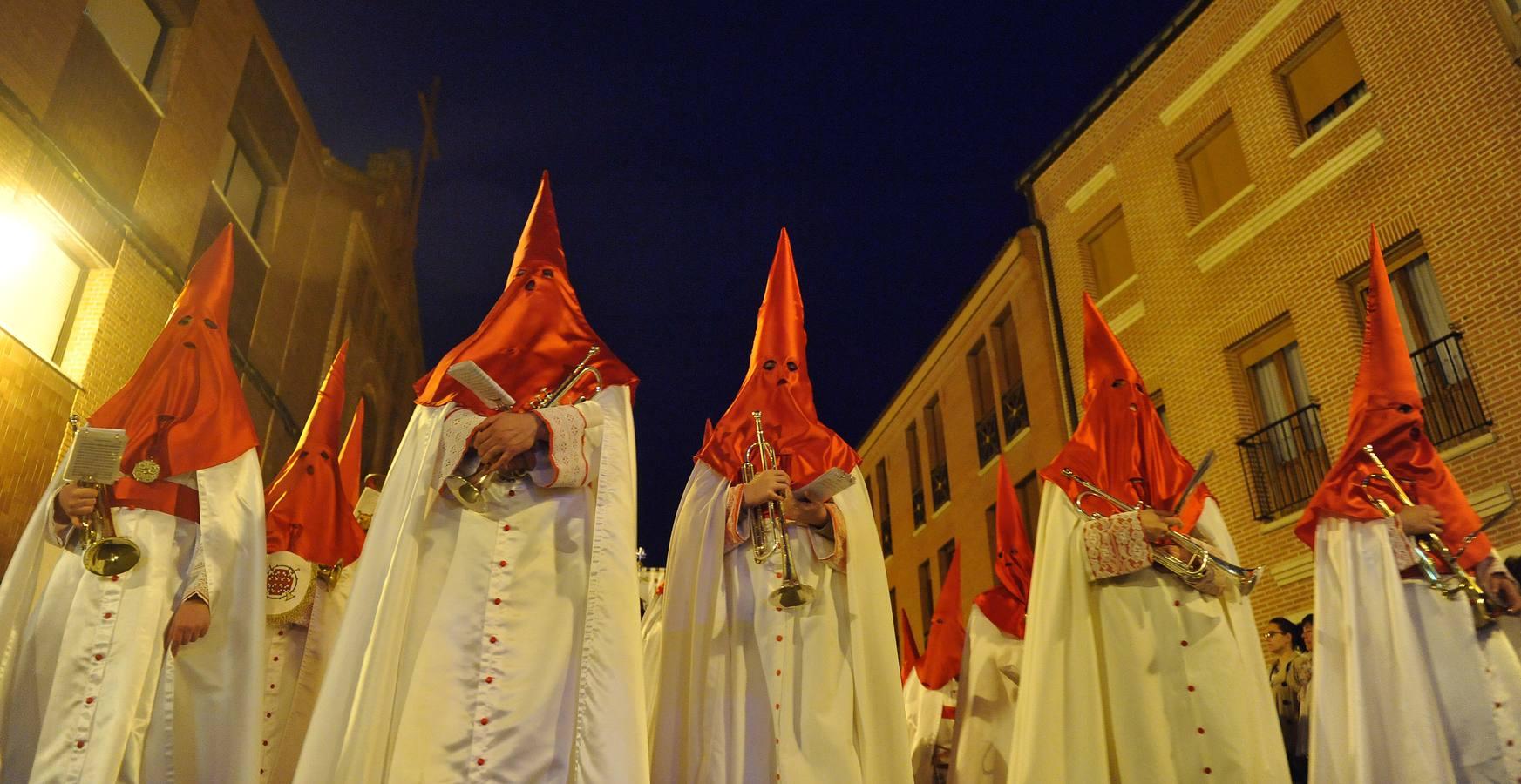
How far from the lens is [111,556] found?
12.4 ft

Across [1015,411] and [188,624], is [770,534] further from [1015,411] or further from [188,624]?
[1015,411]

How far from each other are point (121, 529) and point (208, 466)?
0.39 meters

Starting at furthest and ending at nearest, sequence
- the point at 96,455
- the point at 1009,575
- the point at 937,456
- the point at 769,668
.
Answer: the point at 937,456 < the point at 1009,575 < the point at 769,668 < the point at 96,455

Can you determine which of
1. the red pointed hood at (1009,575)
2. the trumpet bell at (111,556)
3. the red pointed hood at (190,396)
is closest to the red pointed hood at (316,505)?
the red pointed hood at (190,396)

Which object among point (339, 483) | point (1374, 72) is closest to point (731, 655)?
point (339, 483)

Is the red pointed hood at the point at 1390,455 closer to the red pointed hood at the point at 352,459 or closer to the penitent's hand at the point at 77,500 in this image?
the penitent's hand at the point at 77,500

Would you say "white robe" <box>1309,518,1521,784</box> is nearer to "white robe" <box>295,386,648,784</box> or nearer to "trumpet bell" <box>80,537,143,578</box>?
"white robe" <box>295,386,648,784</box>

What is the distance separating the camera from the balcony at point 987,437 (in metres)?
16.4

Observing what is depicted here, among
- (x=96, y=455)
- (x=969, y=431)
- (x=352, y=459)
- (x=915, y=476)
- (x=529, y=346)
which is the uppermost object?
(x=915, y=476)

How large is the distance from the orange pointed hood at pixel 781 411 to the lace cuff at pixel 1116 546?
129cm

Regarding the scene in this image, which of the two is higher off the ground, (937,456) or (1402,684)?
(937,456)

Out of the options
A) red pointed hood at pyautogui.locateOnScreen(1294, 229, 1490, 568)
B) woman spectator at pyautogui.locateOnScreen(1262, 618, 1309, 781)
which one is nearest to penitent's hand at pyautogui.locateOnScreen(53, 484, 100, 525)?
red pointed hood at pyautogui.locateOnScreen(1294, 229, 1490, 568)

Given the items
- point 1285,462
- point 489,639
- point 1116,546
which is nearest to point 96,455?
point 489,639

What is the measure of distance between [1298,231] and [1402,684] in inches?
300
